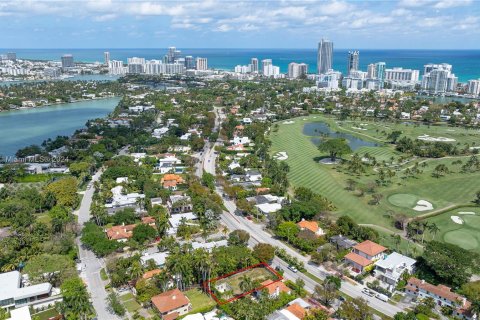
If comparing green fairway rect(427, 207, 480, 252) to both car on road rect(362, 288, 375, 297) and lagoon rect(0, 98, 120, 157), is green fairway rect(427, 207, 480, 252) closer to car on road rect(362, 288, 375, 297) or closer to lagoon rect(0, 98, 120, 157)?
car on road rect(362, 288, 375, 297)

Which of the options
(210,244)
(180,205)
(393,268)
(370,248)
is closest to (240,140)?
(180,205)

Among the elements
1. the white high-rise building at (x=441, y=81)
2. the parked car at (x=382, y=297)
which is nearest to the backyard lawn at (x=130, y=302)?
the parked car at (x=382, y=297)

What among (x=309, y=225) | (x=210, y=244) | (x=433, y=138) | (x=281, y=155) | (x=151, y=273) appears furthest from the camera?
(x=433, y=138)

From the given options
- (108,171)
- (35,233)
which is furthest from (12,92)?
(35,233)

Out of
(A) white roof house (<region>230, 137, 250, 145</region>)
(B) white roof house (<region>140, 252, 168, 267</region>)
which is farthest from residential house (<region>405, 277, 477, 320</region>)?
(A) white roof house (<region>230, 137, 250, 145</region>)

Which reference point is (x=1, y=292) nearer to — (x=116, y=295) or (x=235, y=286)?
(x=116, y=295)

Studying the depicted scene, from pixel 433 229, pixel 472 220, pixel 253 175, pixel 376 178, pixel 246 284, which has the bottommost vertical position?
pixel 472 220

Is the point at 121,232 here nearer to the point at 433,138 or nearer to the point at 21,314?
the point at 21,314
